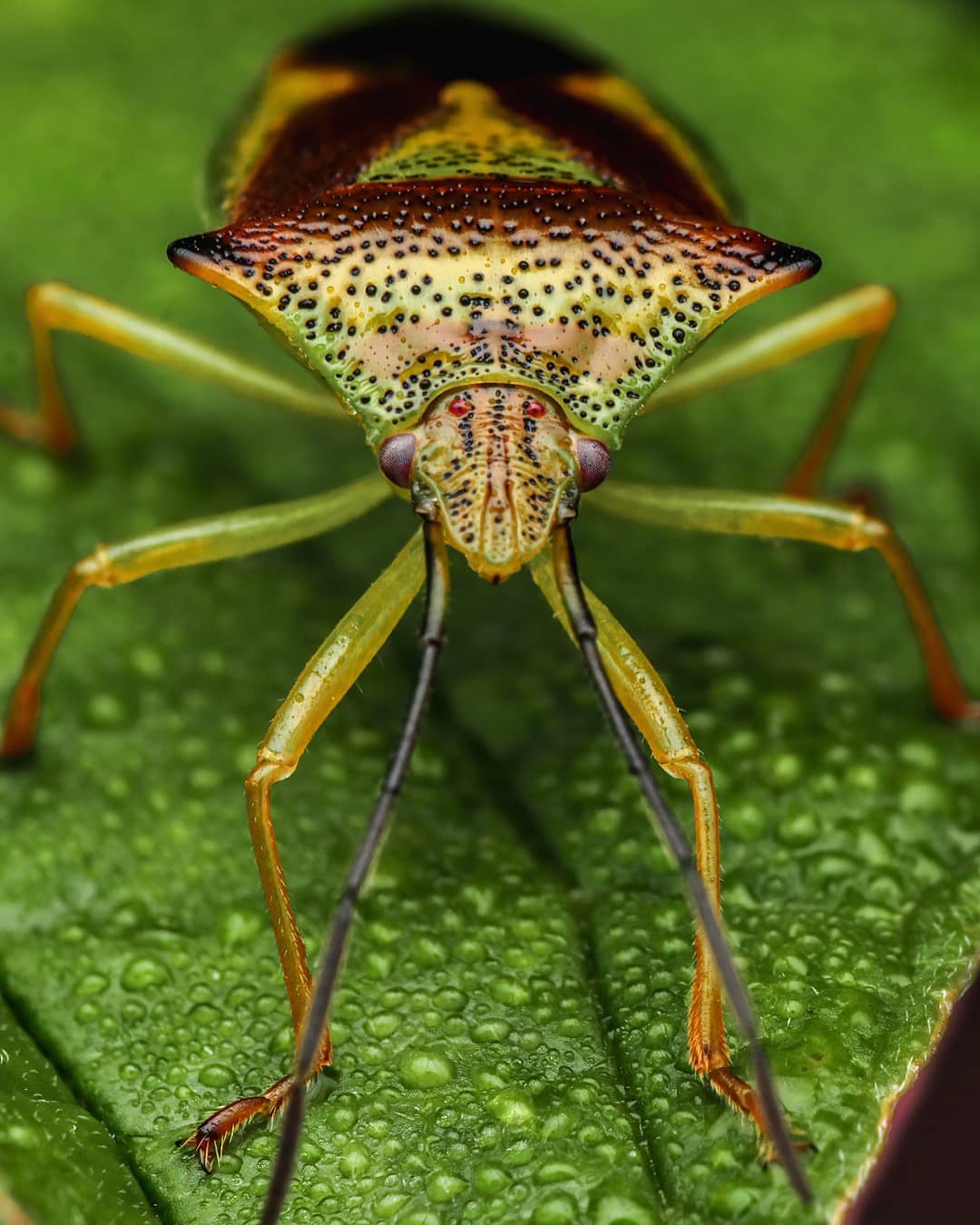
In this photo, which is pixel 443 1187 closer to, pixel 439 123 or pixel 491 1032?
pixel 491 1032

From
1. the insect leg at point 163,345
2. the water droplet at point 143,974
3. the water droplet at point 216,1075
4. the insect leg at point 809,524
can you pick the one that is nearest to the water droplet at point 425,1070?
the water droplet at point 216,1075

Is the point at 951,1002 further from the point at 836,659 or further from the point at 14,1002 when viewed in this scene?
the point at 14,1002

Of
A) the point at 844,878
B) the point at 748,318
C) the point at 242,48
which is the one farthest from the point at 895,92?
the point at 844,878

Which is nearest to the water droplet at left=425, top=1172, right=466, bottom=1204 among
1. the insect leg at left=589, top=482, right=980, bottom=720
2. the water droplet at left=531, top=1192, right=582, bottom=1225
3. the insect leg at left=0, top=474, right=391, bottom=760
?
the water droplet at left=531, top=1192, right=582, bottom=1225

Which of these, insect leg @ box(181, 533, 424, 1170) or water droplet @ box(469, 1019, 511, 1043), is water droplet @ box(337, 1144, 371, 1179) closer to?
insect leg @ box(181, 533, 424, 1170)

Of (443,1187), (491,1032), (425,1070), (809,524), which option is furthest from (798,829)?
(443,1187)

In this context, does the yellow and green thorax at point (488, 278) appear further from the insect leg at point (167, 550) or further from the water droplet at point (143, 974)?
the water droplet at point (143, 974)
